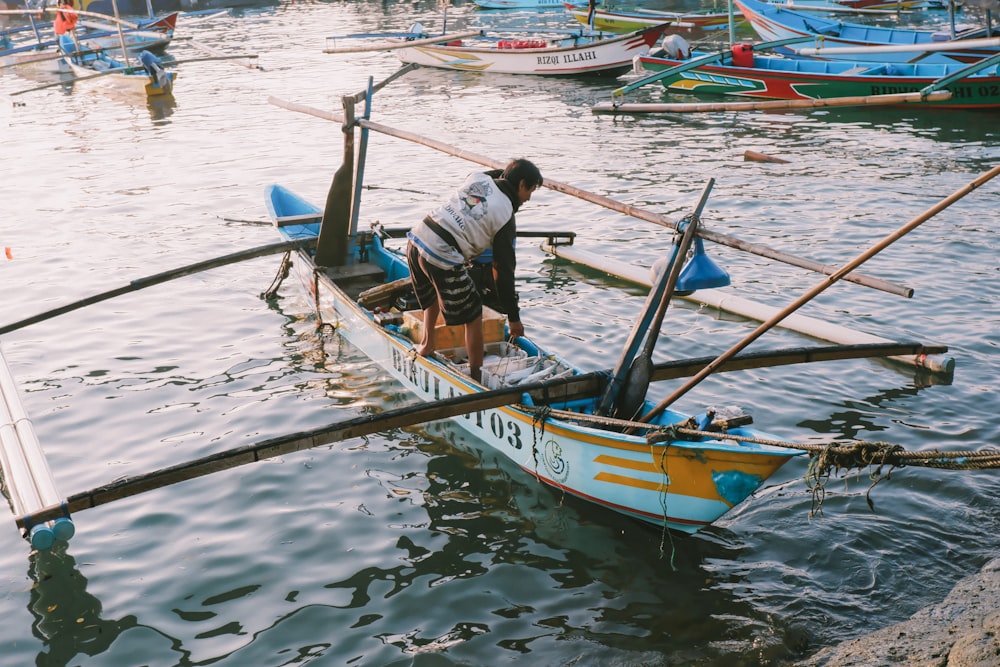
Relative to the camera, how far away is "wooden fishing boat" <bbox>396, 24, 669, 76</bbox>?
78.0 feet

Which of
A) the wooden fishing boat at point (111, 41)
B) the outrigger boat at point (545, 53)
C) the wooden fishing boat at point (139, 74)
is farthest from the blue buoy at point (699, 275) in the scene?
the wooden fishing boat at point (111, 41)

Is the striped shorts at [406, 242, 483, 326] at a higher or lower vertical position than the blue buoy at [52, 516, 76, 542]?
higher

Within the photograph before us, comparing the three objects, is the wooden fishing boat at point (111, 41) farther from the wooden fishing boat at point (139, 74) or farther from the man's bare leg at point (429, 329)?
the man's bare leg at point (429, 329)

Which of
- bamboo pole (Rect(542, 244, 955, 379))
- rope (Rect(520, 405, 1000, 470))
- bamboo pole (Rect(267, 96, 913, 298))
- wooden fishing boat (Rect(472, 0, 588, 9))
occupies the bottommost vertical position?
bamboo pole (Rect(542, 244, 955, 379))

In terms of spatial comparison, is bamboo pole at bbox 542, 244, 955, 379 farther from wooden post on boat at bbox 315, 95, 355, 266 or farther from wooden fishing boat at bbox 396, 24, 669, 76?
wooden fishing boat at bbox 396, 24, 669, 76

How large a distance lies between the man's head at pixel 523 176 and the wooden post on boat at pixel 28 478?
11.9 ft

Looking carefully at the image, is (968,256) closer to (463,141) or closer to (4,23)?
(463,141)

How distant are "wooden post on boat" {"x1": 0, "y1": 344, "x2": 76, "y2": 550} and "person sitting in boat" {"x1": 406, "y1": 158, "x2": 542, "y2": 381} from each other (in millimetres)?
2965

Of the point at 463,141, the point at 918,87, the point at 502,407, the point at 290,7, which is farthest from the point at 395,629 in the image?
the point at 290,7

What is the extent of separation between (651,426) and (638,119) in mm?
15665

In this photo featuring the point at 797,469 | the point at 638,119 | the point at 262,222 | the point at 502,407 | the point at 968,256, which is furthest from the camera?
the point at 638,119

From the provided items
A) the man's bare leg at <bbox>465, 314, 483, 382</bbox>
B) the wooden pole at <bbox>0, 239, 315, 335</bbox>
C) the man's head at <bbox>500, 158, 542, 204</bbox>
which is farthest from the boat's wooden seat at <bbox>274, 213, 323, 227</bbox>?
the man's head at <bbox>500, 158, 542, 204</bbox>

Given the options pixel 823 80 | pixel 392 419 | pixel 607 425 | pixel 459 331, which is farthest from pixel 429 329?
pixel 823 80

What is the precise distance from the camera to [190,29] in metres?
37.2
